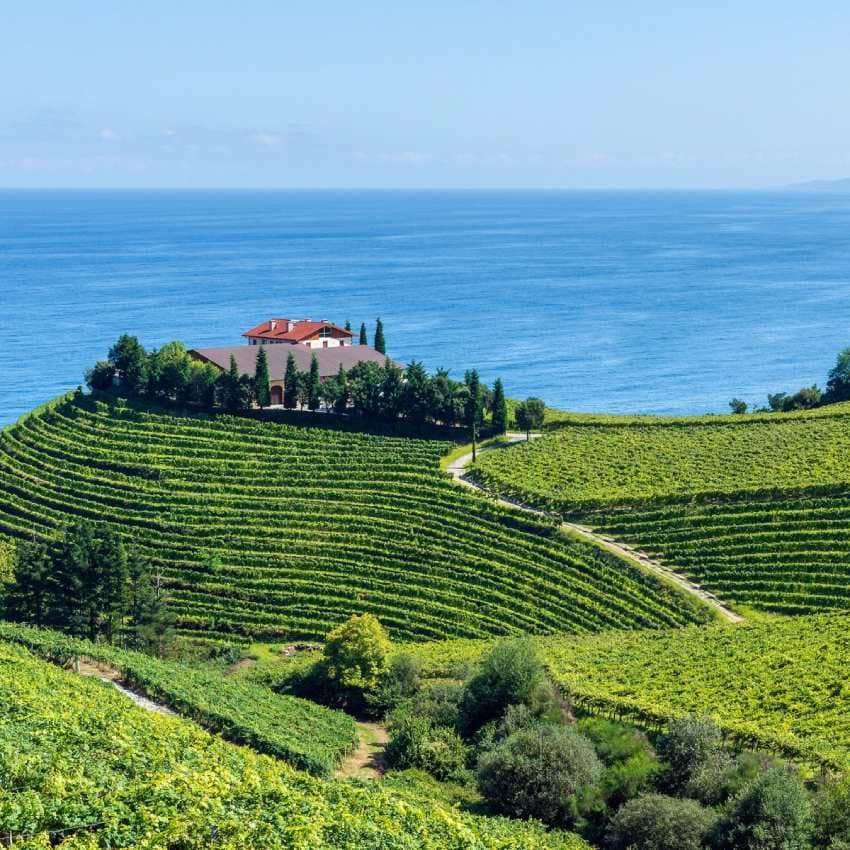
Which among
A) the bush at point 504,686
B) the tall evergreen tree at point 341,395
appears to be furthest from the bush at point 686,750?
the tall evergreen tree at point 341,395

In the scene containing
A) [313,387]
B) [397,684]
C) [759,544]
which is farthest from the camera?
[313,387]

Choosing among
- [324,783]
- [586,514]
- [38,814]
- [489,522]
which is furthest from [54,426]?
Result: [38,814]

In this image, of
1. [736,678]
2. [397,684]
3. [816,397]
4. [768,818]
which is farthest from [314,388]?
[768,818]

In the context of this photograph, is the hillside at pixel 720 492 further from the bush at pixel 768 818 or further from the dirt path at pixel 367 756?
the bush at pixel 768 818

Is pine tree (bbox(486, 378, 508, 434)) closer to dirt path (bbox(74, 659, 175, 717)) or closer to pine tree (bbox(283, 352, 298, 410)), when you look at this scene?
pine tree (bbox(283, 352, 298, 410))

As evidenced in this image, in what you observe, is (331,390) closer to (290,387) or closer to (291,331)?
(290,387)
